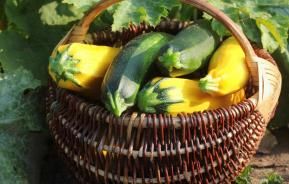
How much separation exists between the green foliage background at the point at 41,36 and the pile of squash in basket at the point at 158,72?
101 millimetres

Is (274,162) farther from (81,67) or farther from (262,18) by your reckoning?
(81,67)

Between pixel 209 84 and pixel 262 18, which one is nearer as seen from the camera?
pixel 209 84

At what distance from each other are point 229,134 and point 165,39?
20.0 inches

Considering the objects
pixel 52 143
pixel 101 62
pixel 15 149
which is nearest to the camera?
pixel 101 62

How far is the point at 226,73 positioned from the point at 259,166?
2.46 ft

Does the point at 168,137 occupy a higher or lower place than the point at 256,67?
lower

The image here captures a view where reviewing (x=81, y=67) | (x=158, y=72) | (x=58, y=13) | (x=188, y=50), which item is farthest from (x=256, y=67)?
(x=58, y=13)

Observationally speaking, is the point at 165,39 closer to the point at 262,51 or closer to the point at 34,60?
the point at 262,51

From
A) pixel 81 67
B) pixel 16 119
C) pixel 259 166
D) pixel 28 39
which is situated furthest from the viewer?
pixel 28 39

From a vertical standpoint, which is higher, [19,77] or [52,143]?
[19,77]

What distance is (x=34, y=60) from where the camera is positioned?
112 inches

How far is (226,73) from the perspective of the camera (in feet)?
7.14

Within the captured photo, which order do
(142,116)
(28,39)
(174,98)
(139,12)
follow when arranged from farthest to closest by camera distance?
(28,39) < (139,12) < (174,98) < (142,116)

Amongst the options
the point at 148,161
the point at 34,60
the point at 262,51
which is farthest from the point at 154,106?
the point at 34,60
